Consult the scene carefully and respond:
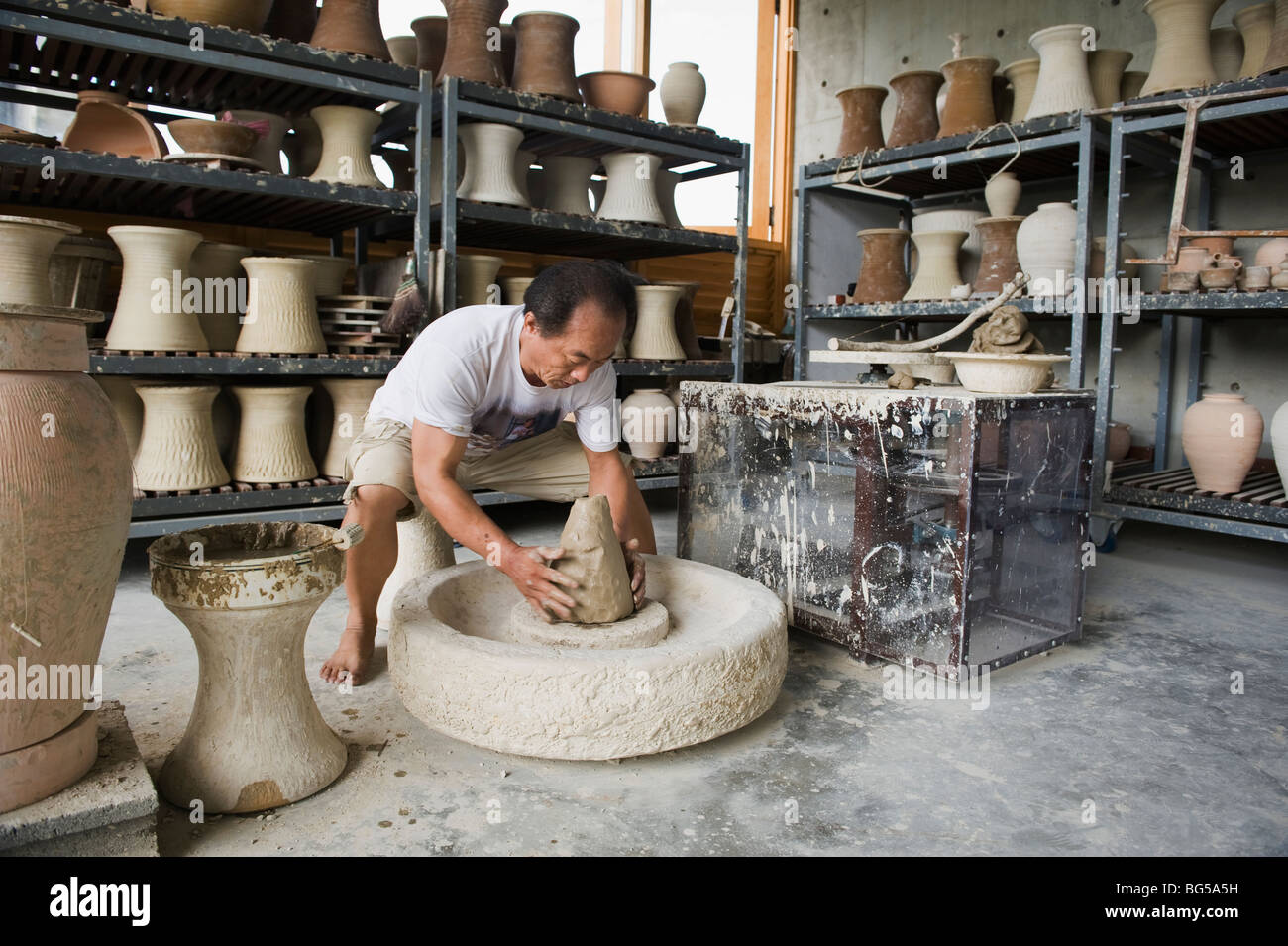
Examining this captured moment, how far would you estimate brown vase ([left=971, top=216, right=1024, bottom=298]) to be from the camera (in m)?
4.93

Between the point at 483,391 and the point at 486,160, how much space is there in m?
2.18

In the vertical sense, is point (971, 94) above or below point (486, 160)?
above

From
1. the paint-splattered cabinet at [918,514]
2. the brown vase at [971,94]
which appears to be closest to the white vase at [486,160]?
the paint-splattered cabinet at [918,514]

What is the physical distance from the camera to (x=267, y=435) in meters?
3.75

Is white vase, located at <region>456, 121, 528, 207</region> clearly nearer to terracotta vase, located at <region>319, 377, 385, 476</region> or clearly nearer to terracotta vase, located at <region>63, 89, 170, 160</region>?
terracotta vase, located at <region>319, 377, 385, 476</region>

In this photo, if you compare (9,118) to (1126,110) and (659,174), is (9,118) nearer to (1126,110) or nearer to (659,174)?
(659,174)

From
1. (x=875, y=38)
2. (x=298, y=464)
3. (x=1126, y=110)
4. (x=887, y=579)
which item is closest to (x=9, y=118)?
(x=298, y=464)

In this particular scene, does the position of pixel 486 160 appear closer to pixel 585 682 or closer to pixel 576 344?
pixel 576 344

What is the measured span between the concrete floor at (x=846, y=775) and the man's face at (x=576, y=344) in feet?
3.12

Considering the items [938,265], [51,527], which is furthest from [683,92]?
[51,527]

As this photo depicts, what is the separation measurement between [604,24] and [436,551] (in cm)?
545

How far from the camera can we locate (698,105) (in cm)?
520

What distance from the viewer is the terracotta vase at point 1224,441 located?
4109 millimetres
